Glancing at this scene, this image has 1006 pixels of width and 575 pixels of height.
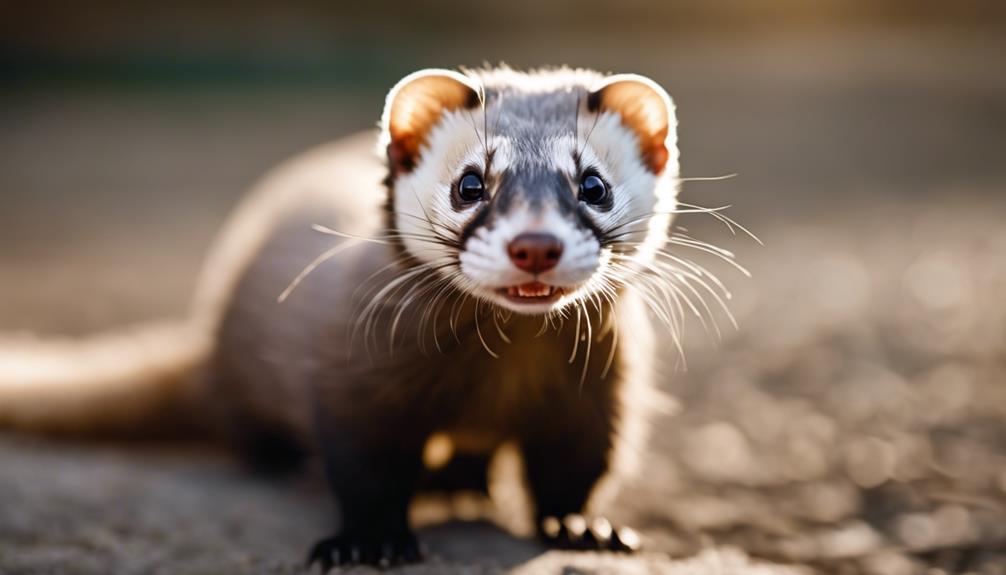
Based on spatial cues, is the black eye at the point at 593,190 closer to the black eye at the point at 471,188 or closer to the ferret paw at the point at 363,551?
the black eye at the point at 471,188

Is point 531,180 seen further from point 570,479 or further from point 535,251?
point 570,479

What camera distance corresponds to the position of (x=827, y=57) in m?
13.7

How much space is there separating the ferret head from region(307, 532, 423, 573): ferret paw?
0.69 meters

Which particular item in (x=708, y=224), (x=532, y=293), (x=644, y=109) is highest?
(x=708, y=224)

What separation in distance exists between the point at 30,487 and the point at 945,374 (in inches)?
135

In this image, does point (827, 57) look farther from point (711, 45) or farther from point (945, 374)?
point (945, 374)

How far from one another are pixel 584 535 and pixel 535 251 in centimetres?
98

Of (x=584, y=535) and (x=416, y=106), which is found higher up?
(x=416, y=106)

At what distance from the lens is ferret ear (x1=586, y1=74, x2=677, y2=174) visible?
7.59 feet

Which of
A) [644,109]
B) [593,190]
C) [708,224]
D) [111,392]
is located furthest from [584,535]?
[708,224]

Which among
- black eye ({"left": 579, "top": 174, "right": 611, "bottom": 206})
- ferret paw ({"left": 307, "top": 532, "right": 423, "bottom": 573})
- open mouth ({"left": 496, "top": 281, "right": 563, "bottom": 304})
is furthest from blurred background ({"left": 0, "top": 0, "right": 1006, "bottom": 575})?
black eye ({"left": 579, "top": 174, "right": 611, "bottom": 206})

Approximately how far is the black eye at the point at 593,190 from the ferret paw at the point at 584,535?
90cm

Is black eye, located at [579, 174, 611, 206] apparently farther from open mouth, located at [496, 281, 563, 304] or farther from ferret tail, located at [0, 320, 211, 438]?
ferret tail, located at [0, 320, 211, 438]

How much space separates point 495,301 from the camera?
211 centimetres
